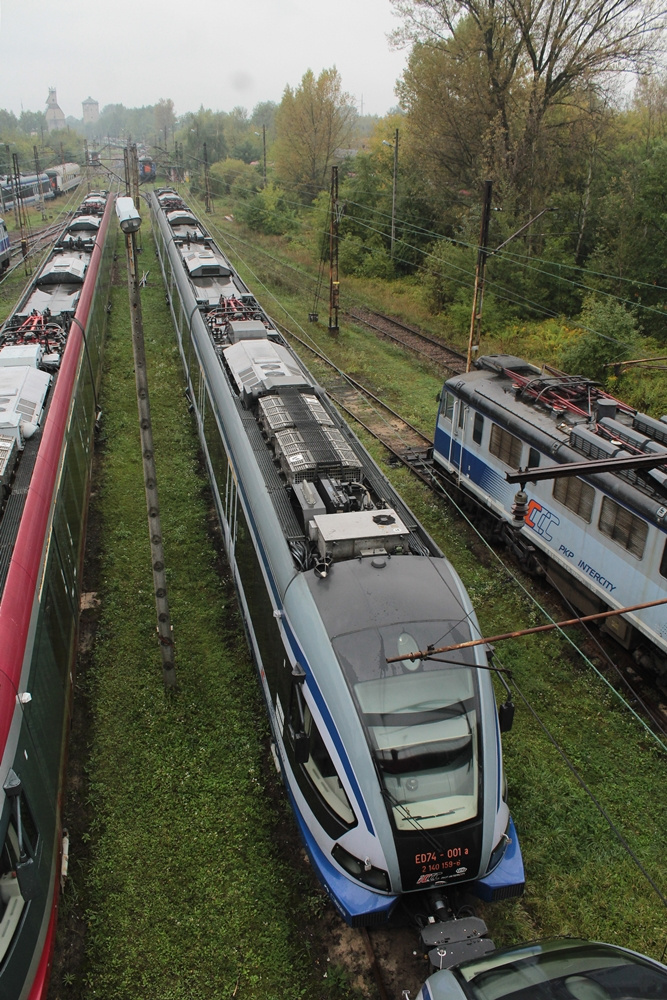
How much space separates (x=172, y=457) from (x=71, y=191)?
76.9m

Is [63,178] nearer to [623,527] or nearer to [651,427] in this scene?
[651,427]

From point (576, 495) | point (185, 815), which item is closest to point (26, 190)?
point (576, 495)

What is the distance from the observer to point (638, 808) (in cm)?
879

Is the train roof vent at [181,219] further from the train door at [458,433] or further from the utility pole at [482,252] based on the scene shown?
the train door at [458,433]

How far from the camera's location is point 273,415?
11.1 m

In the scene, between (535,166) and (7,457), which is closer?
(7,457)

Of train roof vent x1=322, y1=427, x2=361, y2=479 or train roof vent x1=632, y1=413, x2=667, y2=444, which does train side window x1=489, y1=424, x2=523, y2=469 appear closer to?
train roof vent x1=632, y1=413, x2=667, y2=444

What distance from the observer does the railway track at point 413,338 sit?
25984 millimetres

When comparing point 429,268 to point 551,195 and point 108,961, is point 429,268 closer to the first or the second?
point 551,195

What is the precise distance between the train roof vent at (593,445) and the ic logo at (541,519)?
140 centimetres

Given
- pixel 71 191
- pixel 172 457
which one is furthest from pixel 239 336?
pixel 71 191

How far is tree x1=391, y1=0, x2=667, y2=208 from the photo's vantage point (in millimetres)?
27969

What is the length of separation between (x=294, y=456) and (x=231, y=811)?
4.60 m

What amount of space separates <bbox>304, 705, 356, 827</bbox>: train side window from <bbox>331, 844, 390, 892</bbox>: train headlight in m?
0.33
